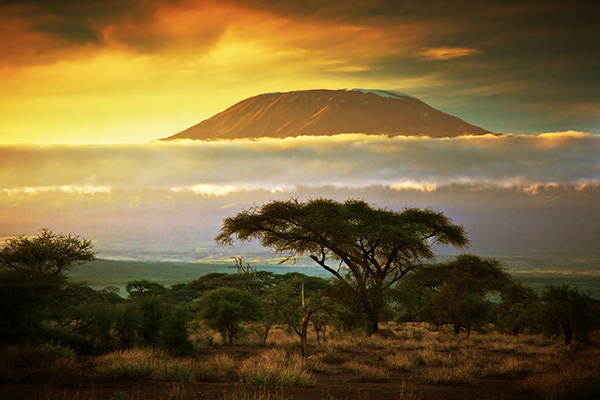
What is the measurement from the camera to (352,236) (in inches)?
1385

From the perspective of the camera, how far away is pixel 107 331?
2428 centimetres

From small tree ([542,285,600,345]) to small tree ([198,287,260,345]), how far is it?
18.0 metres

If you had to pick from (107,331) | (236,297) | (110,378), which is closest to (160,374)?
(110,378)

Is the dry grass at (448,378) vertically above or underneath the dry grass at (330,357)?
above

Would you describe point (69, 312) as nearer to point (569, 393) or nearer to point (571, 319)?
point (569, 393)

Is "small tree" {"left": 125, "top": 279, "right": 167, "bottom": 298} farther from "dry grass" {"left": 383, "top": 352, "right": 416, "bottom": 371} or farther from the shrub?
"dry grass" {"left": 383, "top": 352, "right": 416, "bottom": 371}

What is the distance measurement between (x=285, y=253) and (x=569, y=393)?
25522 mm

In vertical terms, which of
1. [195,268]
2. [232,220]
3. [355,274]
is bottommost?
[195,268]

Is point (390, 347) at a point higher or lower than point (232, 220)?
lower

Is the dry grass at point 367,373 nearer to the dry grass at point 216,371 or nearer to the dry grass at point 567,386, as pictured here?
the dry grass at point 216,371

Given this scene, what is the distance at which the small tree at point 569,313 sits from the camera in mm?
32219

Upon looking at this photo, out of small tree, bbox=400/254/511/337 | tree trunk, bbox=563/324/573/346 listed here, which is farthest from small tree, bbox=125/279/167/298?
tree trunk, bbox=563/324/573/346

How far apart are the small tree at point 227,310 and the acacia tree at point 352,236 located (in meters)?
3.56

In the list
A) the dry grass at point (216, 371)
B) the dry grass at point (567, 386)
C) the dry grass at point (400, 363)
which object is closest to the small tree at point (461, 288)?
the dry grass at point (400, 363)
